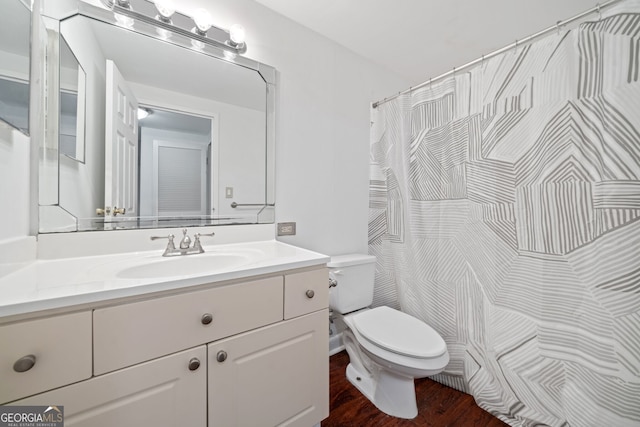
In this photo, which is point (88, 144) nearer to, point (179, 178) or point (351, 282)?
point (179, 178)

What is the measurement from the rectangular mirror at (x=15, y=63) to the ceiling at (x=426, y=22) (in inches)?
40.0

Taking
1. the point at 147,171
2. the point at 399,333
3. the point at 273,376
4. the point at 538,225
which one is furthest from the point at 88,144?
the point at 538,225

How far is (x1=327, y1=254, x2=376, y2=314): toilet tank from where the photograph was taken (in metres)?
1.52

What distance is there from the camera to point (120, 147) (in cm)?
109

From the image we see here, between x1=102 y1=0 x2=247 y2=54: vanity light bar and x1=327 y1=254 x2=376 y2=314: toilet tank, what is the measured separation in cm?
133

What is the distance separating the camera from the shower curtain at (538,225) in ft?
3.06

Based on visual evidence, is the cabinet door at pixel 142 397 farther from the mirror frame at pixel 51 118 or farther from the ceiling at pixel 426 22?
the ceiling at pixel 426 22

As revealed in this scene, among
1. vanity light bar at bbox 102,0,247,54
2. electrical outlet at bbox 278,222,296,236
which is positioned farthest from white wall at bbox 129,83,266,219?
vanity light bar at bbox 102,0,247,54

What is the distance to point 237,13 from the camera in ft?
4.32

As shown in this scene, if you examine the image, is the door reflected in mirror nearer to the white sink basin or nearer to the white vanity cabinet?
the white sink basin

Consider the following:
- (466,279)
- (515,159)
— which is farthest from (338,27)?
(466,279)

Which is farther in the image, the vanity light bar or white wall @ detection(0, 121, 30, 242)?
the vanity light bar

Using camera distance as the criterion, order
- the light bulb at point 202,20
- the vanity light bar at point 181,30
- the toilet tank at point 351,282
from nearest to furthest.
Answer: the vanity light bar at point 181,30 < the light bulb at point 202,20 < the toilet tank at point 351,282

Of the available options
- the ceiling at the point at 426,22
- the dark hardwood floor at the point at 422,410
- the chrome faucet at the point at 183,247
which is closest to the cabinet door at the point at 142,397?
the chrome faucet at the point at 183,247
